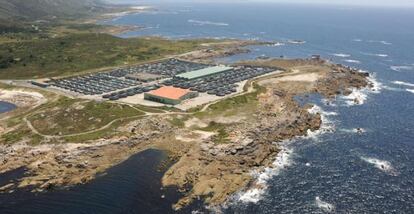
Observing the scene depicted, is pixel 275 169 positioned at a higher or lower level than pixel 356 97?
lower

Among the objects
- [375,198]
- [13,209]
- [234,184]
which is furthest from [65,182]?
[375,198]

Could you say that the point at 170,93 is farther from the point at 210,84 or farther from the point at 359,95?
the point at 359,95

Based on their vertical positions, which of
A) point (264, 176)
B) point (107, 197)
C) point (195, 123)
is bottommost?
point (107, 197)

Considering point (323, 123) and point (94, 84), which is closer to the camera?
point (323, 123)

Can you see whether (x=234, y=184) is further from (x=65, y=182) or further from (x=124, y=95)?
(x=124, y=95)

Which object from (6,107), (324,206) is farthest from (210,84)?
(324,206)

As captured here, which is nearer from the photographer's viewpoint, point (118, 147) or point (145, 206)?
point (145, 206)
